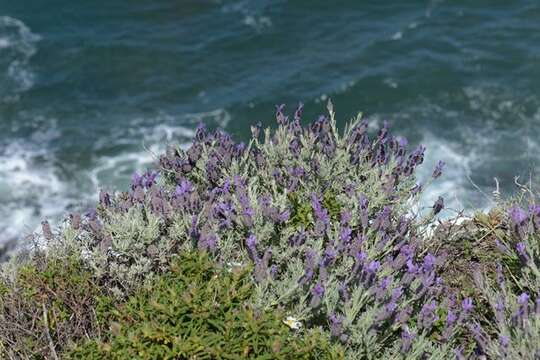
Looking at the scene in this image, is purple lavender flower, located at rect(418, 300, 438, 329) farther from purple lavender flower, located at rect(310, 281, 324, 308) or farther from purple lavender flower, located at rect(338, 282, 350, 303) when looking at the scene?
purple lavender flower, located at rect(310, 281, 324, 308)

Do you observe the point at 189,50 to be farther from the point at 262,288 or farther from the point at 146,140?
the point at 262,288

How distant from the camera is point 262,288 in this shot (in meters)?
3.99

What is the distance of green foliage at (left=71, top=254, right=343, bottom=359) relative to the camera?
361 centimetres

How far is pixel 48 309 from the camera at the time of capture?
168 inches

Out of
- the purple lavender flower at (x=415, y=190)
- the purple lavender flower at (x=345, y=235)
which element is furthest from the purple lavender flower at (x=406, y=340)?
the purple lavender flower at (x=415, y=190)

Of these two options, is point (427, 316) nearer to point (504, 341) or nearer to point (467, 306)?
point (467, 306)

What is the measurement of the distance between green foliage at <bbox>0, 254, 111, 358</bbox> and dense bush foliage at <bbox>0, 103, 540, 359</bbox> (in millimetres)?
103

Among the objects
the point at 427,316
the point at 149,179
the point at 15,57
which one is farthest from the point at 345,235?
the point at 15,57

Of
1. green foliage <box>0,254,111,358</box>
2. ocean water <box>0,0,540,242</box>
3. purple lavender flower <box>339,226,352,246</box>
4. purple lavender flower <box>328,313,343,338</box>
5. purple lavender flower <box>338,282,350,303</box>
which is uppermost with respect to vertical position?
purple lavender flower <box>339,226,352,246</box>

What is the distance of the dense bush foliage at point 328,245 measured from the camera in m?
3.86

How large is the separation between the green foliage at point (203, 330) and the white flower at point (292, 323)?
0.12 ft

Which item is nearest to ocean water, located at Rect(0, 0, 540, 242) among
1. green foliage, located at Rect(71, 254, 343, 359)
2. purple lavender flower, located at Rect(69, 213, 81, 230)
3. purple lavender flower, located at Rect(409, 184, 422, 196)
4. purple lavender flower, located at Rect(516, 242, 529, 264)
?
purple lavender flower, located at Rect(409, 184, 422, 196)

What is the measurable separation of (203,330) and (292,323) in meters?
0.42

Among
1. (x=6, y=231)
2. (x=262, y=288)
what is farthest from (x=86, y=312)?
(x=6, y=231)
